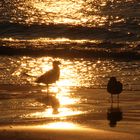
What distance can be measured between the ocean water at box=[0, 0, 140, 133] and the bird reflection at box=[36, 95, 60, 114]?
0.09ft

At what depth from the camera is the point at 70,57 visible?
24625 millimetres

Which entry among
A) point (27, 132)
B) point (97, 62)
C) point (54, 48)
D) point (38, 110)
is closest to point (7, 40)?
point (54, 48)

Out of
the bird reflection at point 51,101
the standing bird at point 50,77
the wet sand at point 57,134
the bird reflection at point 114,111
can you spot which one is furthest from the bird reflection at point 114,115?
the standing bird at point 50,77

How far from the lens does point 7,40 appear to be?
101 ft

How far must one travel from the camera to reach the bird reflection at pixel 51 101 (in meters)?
15.0

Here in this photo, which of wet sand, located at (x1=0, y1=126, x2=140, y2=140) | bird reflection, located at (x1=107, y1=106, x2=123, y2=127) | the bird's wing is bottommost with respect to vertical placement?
wet sand, located at (x1=0, y1=126, x2=140, y2=140)

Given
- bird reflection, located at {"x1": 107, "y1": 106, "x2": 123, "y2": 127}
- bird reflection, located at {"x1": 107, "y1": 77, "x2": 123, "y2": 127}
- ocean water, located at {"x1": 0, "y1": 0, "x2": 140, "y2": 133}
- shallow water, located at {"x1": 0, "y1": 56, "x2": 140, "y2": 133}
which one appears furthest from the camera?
ocean water, located at {"x1": 0, "y1": 0, "x2": 140, "y2": 133}

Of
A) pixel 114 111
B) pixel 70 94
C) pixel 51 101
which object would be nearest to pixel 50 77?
pixel 70 94

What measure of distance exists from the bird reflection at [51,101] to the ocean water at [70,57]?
27 mm

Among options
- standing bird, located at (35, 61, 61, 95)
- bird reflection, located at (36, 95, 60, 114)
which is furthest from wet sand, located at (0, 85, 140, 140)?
standing bird, located at (35, 61, 61, 95)

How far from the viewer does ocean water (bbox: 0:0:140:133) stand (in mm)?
14305

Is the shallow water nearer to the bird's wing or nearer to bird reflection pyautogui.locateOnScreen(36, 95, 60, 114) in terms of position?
bird reflection pyautogui.locateOnScreen(36, 95, 60, 114)

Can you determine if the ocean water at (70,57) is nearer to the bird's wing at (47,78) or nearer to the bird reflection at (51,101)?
the bird reflection at (51,101)

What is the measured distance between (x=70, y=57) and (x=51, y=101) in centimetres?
899
